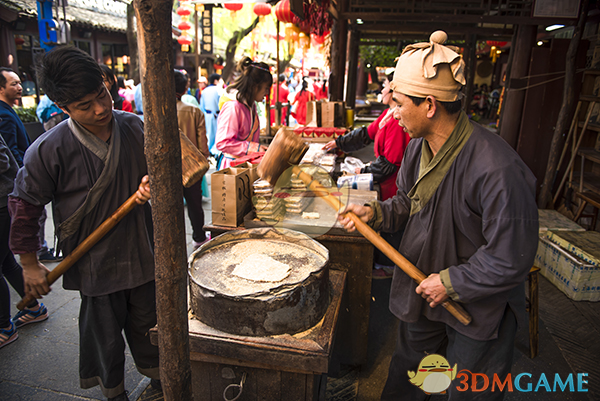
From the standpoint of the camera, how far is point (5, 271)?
3111mm

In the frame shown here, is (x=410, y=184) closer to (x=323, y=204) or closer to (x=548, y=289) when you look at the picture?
(x=323, y=204)

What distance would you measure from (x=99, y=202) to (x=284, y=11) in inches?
210

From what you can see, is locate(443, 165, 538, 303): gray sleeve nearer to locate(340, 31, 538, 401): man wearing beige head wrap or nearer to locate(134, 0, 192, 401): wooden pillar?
locate(340, 31, 538, 401): man wearing beige head wrap

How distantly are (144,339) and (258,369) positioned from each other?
940 mm

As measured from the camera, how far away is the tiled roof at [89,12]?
9.67 meters

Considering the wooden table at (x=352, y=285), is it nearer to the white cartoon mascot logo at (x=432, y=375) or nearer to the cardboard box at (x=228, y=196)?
the cardboard box at (x=228, y=196)

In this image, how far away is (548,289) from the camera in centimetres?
388

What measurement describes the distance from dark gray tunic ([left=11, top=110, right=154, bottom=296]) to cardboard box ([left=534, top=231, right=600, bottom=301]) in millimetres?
3800

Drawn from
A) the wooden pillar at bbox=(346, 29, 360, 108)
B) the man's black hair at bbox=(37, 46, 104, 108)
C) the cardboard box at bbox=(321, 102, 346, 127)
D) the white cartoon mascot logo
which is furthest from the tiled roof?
the white cartoon mascot logo

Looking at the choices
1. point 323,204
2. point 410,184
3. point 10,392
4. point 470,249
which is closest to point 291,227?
point 323,204

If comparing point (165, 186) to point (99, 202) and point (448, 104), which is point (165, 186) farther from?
point (448, 104)

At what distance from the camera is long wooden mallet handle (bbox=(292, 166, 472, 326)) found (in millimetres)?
1675

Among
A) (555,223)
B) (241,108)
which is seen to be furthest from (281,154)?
(555,223)

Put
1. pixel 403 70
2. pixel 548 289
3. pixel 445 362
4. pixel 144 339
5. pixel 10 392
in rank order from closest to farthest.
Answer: pixel 403 70
pixel 445 362
pixel 144 339
pixel 10 392
pixel 548 289
